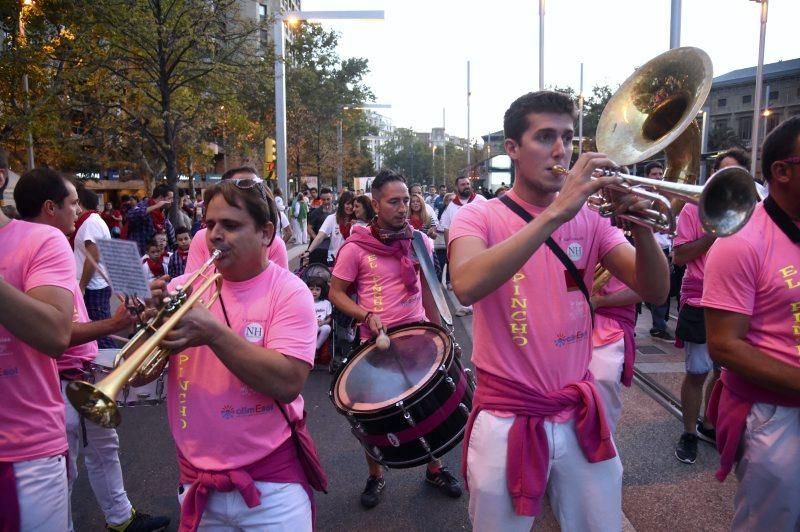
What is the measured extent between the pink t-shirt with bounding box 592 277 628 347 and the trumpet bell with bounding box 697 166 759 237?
206 centimetres

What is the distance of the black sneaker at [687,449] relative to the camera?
4.49 metres

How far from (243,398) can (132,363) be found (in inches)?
24.0

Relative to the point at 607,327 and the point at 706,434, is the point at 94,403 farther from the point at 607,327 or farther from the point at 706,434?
the point at 706,434

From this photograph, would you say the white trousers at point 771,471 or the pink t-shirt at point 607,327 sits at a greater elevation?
the pink t-shirt at point 607,327

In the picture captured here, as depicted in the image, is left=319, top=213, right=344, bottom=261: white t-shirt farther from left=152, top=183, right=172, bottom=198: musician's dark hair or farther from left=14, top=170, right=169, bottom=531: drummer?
left=14, top=170, right=169, bottom=531: drummer

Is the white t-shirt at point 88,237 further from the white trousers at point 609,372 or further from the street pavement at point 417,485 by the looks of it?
the white trousers at point 609,372

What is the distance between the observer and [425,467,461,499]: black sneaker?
4195 millimetres

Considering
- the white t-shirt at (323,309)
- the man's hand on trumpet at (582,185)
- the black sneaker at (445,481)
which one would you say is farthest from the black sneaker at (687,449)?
the white t-shirt at (323,309)

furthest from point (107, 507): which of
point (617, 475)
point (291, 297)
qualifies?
point (617, 475)

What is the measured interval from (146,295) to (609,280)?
10.6 ft

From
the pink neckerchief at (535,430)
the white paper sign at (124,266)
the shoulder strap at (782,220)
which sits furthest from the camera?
the shoulder strap at (782,220)

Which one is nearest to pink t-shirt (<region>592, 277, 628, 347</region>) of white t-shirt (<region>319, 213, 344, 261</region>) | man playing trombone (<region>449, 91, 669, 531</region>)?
man playing trombone (<region>449, 91, 669, 531</region>)

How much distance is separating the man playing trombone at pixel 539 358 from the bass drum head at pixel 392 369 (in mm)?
938

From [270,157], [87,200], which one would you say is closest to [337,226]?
[87,200]
